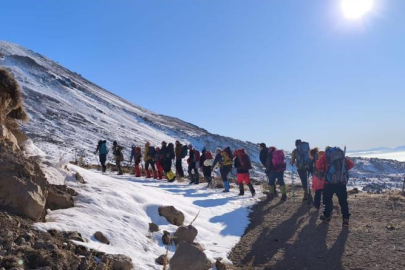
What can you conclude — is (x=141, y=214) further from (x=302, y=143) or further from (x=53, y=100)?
(x=53, y=100)

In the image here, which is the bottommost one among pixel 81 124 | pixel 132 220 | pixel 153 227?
pixel 153 227

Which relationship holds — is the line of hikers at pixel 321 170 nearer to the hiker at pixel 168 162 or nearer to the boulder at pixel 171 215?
the boulder at pixel 171 215

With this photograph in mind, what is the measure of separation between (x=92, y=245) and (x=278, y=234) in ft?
14.7

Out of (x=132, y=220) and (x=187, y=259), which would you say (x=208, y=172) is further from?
(x=187, y=259)

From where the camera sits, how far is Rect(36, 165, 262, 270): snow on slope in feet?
17.9

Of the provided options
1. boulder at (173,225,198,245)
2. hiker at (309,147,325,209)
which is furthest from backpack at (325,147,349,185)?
boulder at (173,225,198,245)

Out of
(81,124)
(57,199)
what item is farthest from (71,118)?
(57,199)

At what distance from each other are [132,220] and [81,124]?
168 ft

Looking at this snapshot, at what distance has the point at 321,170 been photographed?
8945 mm

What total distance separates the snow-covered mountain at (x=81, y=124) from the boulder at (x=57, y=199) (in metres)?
27.5

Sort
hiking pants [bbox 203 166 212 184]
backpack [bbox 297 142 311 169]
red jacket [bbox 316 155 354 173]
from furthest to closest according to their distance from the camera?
hiking pants [bbox 203 166 212 184]
backpack [bbox 297 142 311 169]
red jacket [bbox 316 155 354 173]

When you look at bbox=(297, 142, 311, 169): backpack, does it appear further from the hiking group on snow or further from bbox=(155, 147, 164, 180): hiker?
bbox=(155, 147, 164, 180): hiker

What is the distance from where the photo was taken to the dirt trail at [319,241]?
19.8 ft

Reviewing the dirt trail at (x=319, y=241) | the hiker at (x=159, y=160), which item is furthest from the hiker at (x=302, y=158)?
the hiker at (x=159, y=160)
